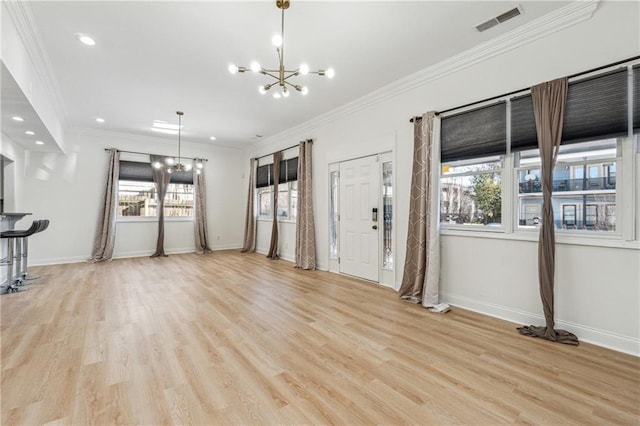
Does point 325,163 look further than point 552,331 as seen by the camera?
Yes

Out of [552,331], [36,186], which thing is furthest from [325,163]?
[36,186]

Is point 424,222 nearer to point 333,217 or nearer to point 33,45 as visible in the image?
point 333,217

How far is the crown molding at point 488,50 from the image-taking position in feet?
8.92

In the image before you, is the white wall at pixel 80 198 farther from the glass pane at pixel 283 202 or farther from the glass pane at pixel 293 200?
the glass pane at pixel 293 200

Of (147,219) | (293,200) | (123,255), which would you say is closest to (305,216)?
(293,200)

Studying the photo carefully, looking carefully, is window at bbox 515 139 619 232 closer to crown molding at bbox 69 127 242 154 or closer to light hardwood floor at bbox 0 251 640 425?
light hardwood floor at bbox 0 251 640 425

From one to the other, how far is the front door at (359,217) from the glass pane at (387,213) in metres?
0.12

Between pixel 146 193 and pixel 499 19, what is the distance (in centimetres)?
825

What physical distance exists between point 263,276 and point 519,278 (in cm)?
397

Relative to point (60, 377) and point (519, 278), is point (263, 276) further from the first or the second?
point (519, 278)

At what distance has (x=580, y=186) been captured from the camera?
9.32 ft

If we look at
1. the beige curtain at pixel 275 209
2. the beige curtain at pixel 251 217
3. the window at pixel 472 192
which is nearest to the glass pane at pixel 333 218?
the beige curtain at pixel 275 209

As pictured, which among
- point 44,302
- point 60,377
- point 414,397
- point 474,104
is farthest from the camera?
point 44,302

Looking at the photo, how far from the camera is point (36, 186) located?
6.14 metres
